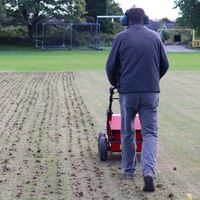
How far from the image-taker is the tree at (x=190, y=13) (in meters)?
77.1

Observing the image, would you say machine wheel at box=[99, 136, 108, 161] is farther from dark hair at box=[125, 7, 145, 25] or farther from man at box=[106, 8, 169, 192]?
dark hair at box=[125, 7, 145, 25]

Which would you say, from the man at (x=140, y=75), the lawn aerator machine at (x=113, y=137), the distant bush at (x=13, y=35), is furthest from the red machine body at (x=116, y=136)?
the distant bush at (x=13, y=35)

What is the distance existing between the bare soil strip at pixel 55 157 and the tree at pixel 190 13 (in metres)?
63.6

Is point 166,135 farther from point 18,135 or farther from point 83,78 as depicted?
point 83,78

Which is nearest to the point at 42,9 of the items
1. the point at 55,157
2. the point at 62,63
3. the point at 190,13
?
the point at 190,13

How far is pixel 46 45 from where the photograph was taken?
66.2m

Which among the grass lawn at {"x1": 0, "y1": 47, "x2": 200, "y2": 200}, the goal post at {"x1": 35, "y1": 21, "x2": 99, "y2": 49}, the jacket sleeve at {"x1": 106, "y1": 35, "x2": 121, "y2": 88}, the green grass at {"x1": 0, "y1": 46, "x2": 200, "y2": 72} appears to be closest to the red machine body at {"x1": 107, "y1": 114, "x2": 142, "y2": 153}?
the grass lawn at {"x1": 0, "y1": 47, "x2": 200, "y2": 200}

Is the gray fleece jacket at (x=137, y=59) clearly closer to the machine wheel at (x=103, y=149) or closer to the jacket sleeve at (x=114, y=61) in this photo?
the jacket sleeve at (x=114, y=61)

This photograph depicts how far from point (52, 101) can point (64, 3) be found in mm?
55367

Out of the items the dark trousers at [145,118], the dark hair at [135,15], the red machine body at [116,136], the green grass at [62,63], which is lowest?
the green grass at [62,63]

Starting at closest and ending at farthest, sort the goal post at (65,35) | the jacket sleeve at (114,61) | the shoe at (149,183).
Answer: the shoe at (149,183), the jacket sleeve at (114,61), the goal post at (65,35)

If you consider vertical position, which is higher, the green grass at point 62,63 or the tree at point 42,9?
the tree at point 42,9

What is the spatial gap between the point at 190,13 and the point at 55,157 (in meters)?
71.4

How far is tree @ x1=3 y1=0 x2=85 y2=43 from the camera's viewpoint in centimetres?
6736
